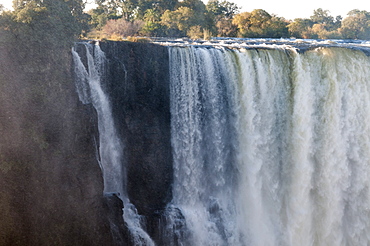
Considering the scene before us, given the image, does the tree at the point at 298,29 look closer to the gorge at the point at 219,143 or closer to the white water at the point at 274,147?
the gorge at the point at 219,143

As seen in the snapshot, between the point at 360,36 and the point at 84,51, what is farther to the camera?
the point at 360,36

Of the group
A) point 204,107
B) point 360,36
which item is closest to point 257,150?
point 204,107

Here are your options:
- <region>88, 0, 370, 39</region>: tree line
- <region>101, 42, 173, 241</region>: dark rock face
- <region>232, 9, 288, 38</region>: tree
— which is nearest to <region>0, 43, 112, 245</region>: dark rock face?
<region>101, 42, 173, 241</region>: dark rock face

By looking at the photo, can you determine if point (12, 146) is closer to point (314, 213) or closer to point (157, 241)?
point (157, 241)

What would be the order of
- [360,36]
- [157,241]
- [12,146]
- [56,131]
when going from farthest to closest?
[360,36]
[157,241]
[56,131]
[12,146]

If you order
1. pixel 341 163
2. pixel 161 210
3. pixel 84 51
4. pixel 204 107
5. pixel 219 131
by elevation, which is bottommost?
pixel 161 210

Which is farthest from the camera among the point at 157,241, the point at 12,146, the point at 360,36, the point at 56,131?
the point at 360,36

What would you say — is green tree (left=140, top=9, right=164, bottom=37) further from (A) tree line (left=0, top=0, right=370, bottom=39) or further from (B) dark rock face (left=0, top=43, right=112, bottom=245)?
(B) dark rock face (left=0, top=43, right=112, bottom=245)
